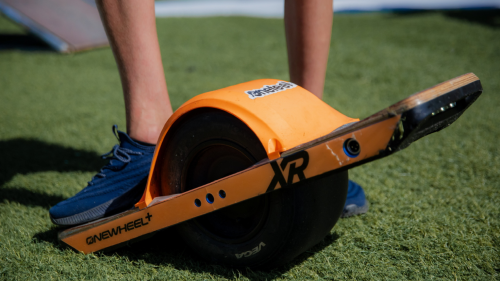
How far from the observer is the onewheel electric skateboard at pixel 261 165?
822 millimetres

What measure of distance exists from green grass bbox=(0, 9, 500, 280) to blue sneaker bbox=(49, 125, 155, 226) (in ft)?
0.39

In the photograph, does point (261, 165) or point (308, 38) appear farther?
point (308, 38)

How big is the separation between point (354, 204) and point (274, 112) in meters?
0.58

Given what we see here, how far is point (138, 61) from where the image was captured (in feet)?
3.88

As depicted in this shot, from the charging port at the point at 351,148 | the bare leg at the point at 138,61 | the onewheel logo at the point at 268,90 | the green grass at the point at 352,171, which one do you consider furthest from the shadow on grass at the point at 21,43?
the charging port at the point at 351,148

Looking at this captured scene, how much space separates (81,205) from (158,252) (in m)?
0.28

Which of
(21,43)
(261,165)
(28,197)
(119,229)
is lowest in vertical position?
(21,43)

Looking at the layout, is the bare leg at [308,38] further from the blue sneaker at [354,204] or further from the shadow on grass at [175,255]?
the shadow on grass at [175,255]

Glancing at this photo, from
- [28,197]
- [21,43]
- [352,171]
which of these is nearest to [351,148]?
[352,171]

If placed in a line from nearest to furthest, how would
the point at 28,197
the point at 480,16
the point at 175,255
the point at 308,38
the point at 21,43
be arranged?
the point at 175,255, the point at 308,38, the point at 28,197, the point at 21,43, the point at 480,16

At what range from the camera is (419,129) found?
0.79 meters

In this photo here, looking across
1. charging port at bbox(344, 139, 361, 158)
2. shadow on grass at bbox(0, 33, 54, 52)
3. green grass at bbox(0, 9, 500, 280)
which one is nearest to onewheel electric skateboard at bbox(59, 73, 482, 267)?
charging port at bbox(344, 139, 361, 158)

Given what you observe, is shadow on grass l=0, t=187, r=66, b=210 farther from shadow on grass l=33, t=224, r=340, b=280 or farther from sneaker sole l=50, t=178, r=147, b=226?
sneaker sole l=50, t=178, r=147, b=226

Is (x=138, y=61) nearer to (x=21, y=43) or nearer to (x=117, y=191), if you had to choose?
(x=117, y=191)
